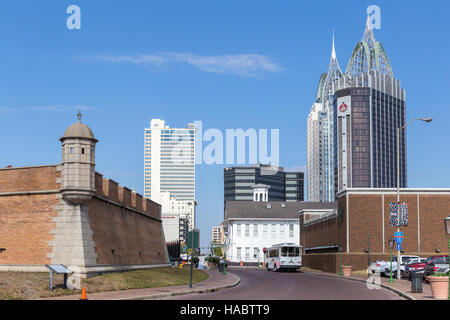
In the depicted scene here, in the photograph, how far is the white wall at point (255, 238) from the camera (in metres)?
131

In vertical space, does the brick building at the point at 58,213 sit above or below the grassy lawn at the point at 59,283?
above

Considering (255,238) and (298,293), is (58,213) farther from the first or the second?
(255,238)

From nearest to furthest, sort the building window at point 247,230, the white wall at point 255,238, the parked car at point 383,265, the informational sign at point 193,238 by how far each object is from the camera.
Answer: the informational sign at point 193,238 < the parked car at point 383,265 < the white wall at point 255,238 < the building window at point 247,230

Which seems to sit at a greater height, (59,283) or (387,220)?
(387,220)

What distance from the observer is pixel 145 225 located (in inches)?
2023

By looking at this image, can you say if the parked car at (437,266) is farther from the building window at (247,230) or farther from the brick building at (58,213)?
the building window at (247,230)

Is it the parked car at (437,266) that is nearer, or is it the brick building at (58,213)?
the brick building at (58,213)

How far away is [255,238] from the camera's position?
132 metres

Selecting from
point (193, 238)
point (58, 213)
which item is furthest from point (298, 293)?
point (58, 213)

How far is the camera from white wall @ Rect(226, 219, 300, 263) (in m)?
131

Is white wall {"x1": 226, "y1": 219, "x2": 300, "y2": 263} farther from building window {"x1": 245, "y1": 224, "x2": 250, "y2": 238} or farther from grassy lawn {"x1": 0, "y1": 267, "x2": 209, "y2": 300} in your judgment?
grassy lawn {"x1": 0, "y1": 267, "x2": 209, "y2": 300}

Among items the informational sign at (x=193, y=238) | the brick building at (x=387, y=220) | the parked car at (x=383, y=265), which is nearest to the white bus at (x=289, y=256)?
the brick building at (x=387, y=220)
